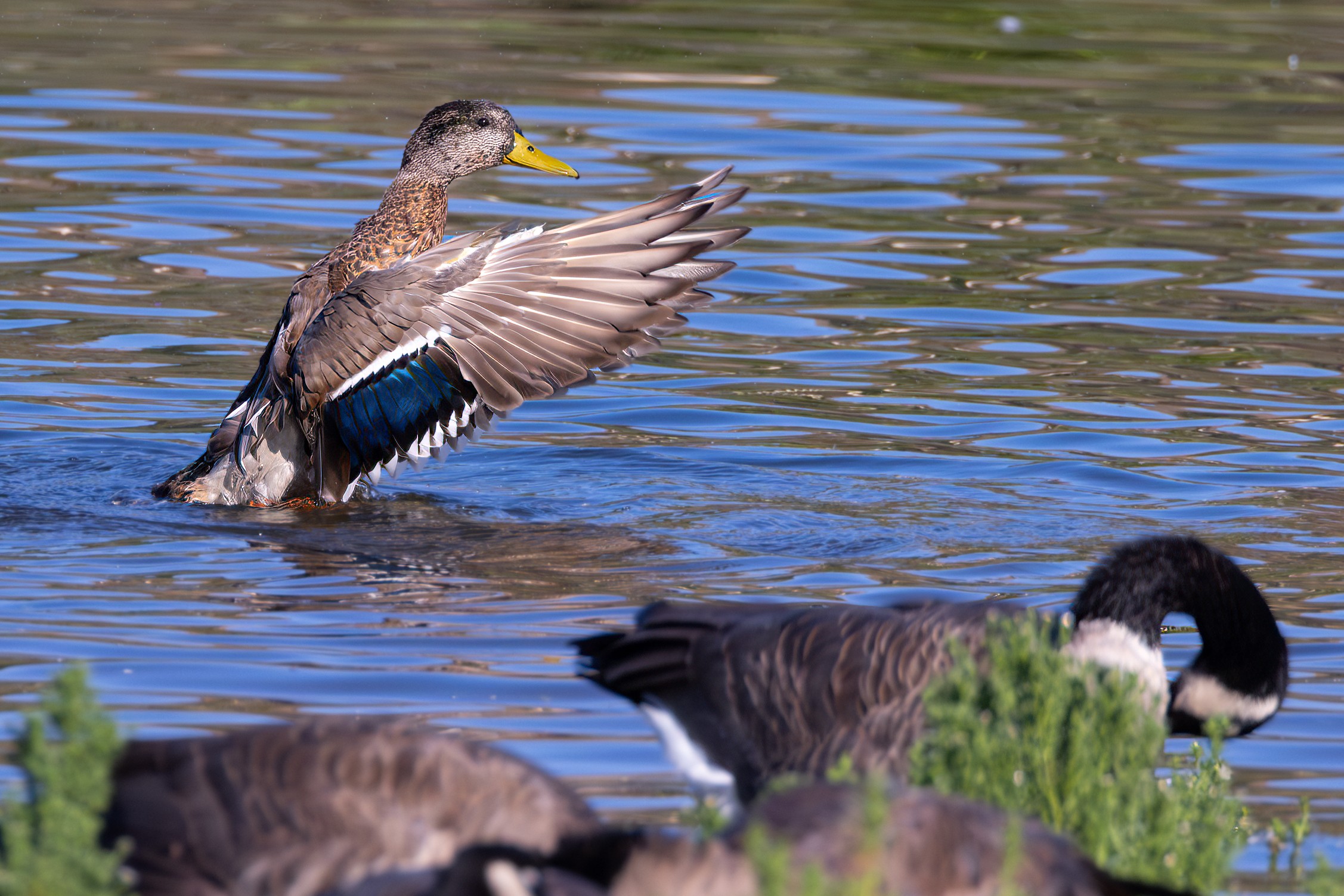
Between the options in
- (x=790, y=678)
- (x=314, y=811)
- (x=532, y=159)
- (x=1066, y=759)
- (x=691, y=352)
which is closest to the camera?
(x=314, y=811)

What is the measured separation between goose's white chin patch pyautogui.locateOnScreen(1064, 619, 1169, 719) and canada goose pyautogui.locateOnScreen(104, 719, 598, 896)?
1.81 meters

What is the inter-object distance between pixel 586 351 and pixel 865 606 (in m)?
3.40

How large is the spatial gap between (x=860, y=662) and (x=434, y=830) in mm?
1642

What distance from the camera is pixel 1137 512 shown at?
28.8ft

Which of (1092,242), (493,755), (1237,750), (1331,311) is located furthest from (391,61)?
(493,755)

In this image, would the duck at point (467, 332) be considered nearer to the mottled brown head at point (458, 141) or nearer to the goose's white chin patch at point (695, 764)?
the mottled brown head at point (458, 141)

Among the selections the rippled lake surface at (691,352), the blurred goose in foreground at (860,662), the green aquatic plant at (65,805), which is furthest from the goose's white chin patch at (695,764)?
the green aquatic plant at (65,805)

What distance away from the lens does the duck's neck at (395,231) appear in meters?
9.29

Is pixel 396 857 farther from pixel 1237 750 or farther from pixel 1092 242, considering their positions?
pixel 1092 242

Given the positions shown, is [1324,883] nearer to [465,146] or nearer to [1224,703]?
[1224,703]

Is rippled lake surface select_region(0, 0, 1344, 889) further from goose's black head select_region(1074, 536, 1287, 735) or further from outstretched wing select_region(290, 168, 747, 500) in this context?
outstretched wing select_region(290, 168, 747, 500)

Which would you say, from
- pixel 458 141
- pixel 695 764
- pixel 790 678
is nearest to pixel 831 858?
pixel 790 678

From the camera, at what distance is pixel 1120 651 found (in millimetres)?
5168

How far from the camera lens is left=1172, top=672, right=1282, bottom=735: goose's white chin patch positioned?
530 cm
